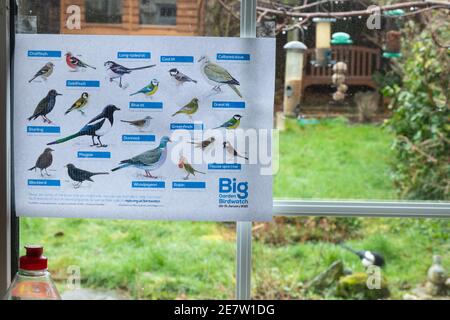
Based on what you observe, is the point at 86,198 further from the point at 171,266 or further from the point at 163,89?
the point at 171,266

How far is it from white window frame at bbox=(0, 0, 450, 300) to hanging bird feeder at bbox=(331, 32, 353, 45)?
0.35 metres

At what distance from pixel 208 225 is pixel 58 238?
66 centimetres

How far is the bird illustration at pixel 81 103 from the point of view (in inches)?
97.5

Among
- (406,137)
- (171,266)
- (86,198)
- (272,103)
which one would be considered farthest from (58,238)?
(406,137)

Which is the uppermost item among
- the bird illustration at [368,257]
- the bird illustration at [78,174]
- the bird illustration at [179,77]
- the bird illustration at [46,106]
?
→ the bird illustration at [179,77]

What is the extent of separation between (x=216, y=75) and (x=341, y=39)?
53cm

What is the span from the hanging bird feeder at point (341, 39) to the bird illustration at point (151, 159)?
0.72 metres

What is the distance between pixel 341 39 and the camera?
2.70 m

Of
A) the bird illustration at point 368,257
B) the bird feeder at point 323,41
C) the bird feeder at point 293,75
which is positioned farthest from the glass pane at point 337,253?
the bird feeder at point 323,41

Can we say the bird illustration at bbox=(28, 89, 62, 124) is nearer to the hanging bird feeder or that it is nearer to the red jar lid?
the red jar lid

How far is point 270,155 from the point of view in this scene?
249cm

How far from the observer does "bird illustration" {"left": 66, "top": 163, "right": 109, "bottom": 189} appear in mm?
2486

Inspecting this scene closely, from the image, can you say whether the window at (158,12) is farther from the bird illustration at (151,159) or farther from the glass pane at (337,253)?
the glass pane at (337,253)

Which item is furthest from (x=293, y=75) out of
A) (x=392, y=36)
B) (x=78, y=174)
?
(x=78, y=174)
